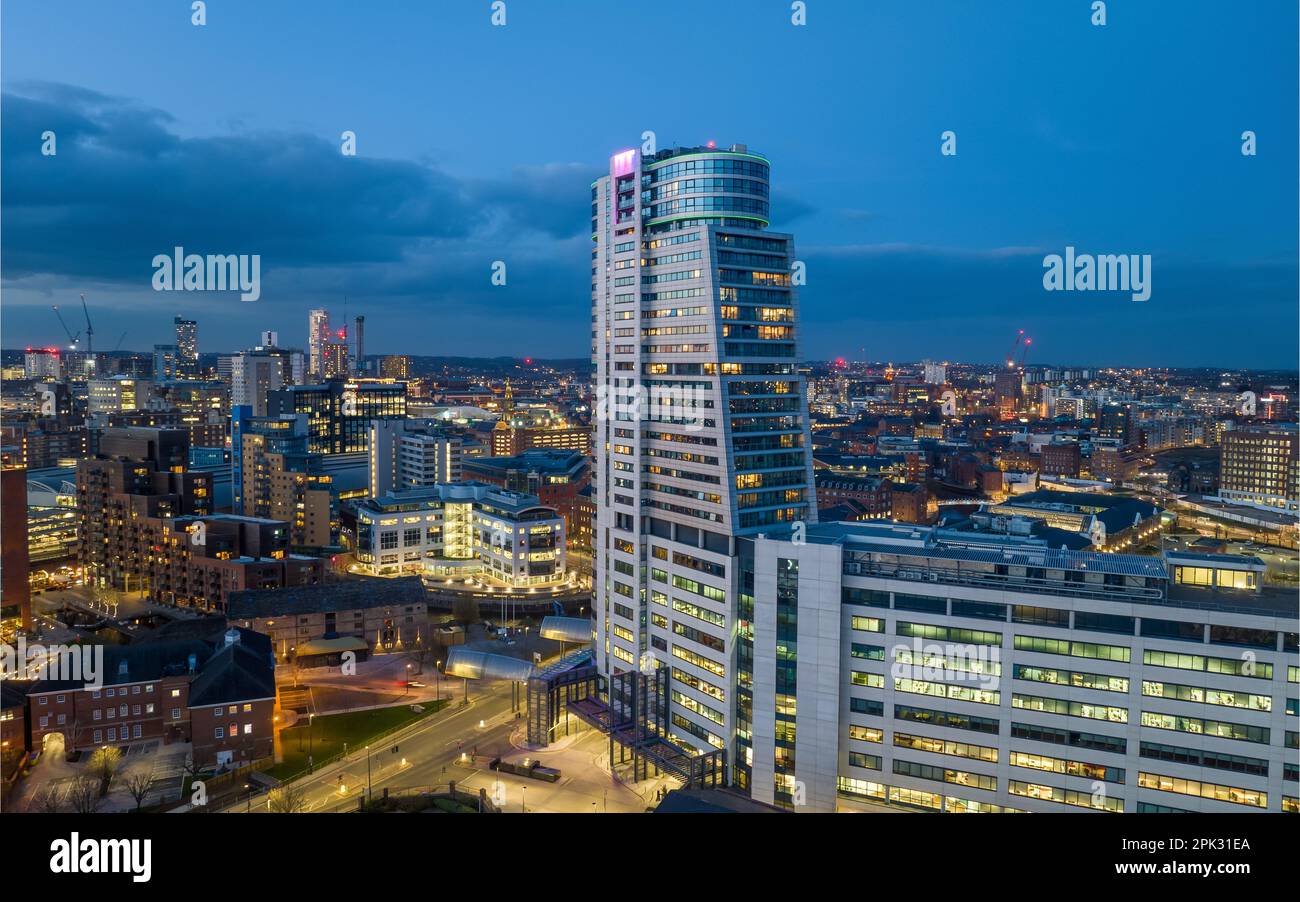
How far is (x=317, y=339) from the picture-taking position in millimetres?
187375

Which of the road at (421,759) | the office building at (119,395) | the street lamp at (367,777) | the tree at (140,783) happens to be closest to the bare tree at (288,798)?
the road at (421,759)

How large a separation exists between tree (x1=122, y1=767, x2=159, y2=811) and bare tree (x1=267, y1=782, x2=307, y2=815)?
3098mm

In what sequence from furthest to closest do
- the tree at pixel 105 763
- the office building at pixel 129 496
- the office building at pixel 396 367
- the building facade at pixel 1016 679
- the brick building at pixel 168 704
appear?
the office building at pixel 396 367
the office building at pixel 129 496
the brick building at pixel 168 704
the tree at pixel 105 763
the building facade at pixel 1016 679

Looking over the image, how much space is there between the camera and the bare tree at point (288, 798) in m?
21.4

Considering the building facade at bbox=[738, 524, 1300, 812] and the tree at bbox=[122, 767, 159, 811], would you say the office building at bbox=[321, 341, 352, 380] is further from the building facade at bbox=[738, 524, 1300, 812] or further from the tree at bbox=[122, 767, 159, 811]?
the building facade at bbox=[738, 524, 1300, 812]

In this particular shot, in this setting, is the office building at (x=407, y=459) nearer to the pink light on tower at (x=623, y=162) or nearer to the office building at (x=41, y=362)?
the pink light on tower at (x=623, y=162)

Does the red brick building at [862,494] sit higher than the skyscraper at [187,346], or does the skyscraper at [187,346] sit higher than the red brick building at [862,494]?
the skyscraper at [187,346]

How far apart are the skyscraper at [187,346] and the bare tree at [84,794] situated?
146482 mm

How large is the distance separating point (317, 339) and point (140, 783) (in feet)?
581

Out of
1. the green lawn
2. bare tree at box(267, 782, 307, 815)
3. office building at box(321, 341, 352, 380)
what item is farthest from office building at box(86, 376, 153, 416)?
bare tree at box(267, 782, 307, 815)
